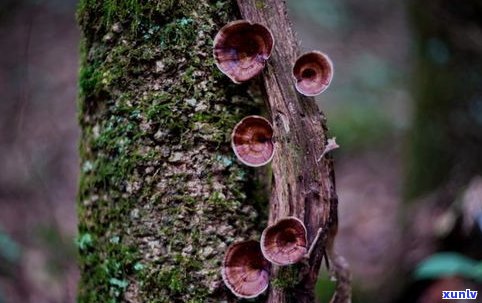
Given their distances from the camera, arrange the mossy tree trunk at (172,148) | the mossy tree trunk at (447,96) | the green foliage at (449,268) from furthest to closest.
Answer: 1. the mossy tree trunk at (447,96)
2. the green foliage at (449,268)
3. the mossy tree trunk at (172,148)

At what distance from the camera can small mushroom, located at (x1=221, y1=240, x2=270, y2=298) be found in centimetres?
162

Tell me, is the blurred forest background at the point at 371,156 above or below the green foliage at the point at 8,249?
above

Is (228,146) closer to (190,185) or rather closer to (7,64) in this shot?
(190,185)

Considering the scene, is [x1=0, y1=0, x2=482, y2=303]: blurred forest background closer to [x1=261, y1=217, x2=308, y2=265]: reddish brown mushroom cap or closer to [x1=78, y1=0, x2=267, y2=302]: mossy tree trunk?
[x1=78, y1=0, x2=267, y2=302]: mossy tree trunk

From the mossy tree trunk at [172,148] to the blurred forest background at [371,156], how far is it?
554mm

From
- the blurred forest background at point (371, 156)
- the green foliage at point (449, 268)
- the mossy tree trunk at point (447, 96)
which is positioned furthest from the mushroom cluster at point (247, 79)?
the mossy tree trunk at point (447, 96)

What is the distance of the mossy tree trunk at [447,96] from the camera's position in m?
3.59

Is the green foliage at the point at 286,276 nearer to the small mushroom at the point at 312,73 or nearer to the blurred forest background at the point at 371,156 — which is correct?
the small mushroom at the point at 312,73

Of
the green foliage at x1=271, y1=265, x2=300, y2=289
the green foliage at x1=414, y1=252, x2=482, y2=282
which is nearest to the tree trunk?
the green foliage at x1=271, y1=265, x2=300, y2=289

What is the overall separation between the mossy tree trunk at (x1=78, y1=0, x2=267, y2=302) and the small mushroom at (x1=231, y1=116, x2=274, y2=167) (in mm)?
99

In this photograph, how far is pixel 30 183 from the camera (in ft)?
19.3

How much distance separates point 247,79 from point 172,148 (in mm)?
322

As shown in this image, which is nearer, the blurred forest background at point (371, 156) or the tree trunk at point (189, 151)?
the tree trunk at point (189, 151)

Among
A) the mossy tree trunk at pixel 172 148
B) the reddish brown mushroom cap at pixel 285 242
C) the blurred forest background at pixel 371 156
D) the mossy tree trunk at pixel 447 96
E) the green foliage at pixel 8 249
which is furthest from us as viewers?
the green foliage at pixel 8 249
